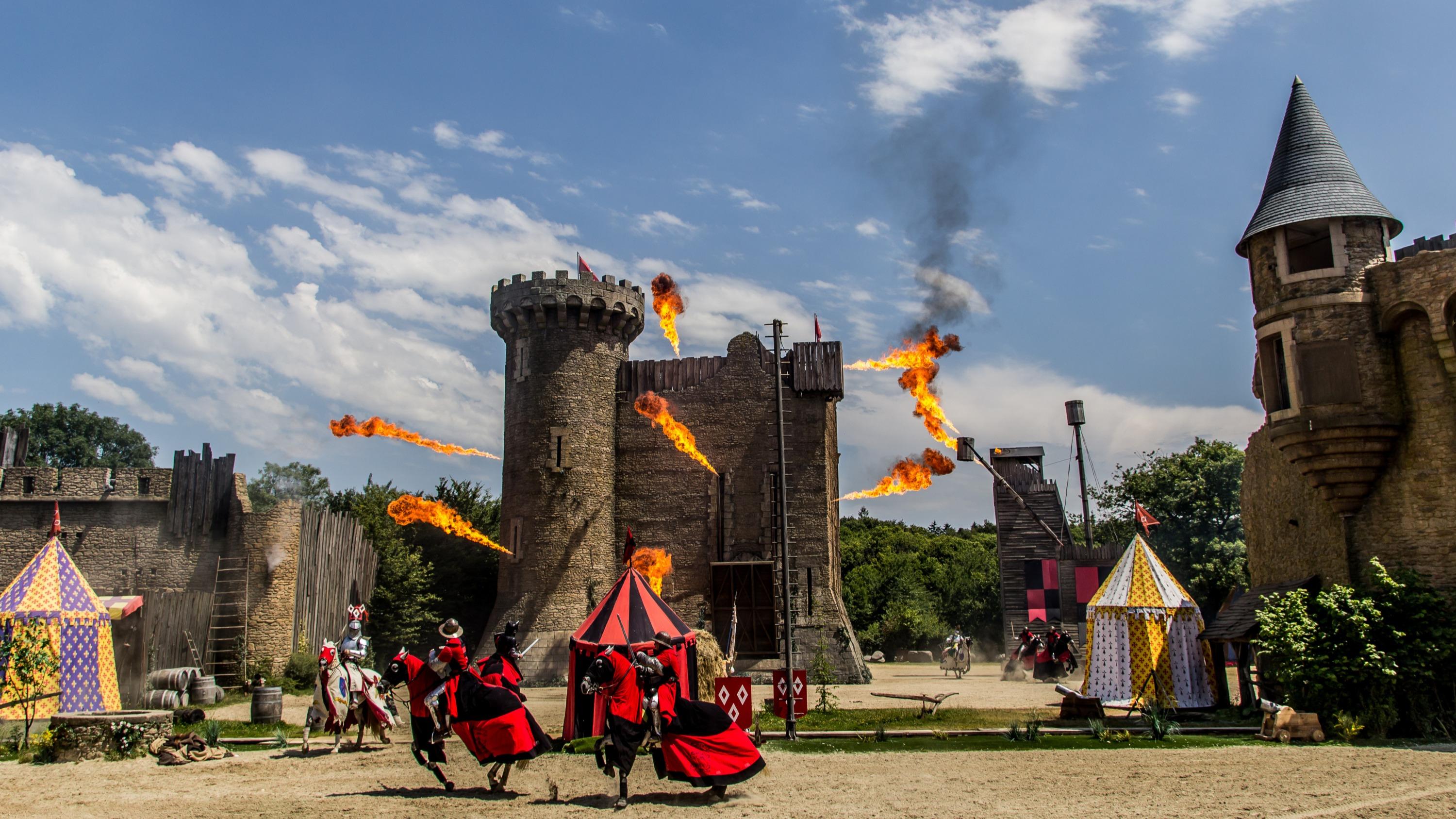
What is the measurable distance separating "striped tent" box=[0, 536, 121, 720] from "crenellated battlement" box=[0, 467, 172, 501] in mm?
9411

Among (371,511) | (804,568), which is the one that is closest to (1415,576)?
(804,568)

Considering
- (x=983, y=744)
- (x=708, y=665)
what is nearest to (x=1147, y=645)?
(x=983, y=744)

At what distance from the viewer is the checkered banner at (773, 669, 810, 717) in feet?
51.7

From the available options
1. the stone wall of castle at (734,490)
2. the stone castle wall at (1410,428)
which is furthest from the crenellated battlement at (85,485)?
the stone castle wall at (1410,428)

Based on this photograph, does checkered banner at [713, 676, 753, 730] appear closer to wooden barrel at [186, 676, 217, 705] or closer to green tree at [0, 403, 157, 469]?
wooden barrel at [186, 676, 217, 705]

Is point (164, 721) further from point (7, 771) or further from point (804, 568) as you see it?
point (804, 568)

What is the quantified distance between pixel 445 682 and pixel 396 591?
21.8 meters

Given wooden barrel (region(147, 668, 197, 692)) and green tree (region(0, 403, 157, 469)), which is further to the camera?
green tree (region(0, 403, 157, 469))

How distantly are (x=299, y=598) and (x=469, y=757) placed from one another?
14738mm

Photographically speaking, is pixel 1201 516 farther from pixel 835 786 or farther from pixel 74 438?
pixel 74 438

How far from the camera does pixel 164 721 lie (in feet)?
44.2

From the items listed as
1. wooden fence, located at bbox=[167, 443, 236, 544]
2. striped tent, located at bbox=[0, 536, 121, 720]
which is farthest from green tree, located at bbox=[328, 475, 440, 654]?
striped tent, located at bbox=[0, 536, 121, 720]

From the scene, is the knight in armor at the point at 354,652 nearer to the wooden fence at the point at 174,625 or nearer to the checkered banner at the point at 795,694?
the checkered banner at the point at 795,694

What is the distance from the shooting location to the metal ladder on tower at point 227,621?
24.5 m
